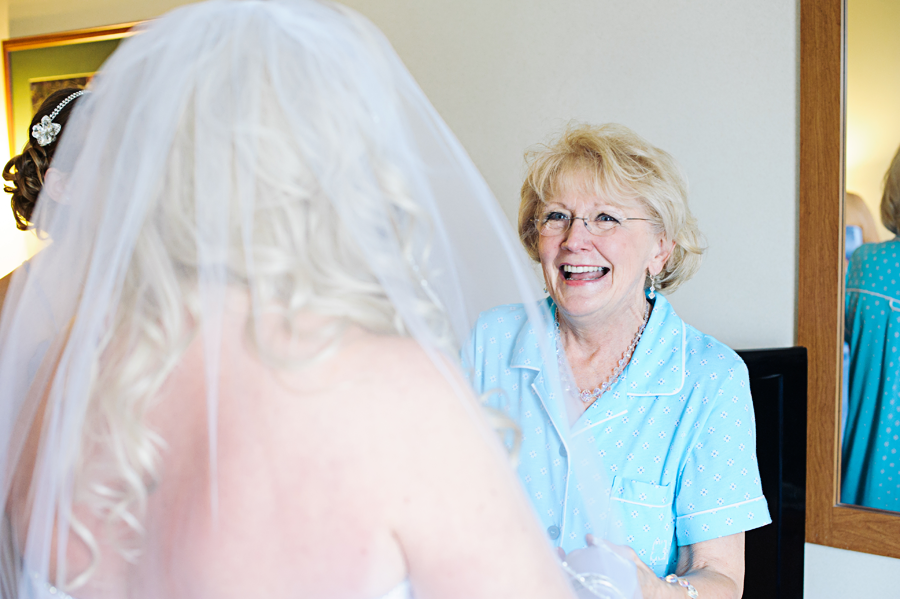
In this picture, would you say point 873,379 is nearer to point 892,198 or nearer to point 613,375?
point 892,198

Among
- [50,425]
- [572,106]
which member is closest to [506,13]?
[572,106]

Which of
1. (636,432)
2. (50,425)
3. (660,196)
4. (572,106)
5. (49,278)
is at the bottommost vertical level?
(636,432)

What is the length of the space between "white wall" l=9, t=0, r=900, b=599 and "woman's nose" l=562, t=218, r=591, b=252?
70 centimetres

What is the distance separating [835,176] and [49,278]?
1.79m

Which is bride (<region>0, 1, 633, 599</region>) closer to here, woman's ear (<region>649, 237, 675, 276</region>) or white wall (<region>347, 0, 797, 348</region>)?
woman's ear (<region>649, 237, 675, 276</region>)

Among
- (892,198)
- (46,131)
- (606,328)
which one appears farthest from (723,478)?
(46,131)

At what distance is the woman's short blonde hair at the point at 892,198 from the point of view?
174 centimetres

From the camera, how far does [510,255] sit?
0.86 m

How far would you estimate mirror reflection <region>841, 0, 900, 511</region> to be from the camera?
5.73 ft

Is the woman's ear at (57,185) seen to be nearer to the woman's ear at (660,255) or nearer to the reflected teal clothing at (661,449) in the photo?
the reflected teal clothing at (661,449)

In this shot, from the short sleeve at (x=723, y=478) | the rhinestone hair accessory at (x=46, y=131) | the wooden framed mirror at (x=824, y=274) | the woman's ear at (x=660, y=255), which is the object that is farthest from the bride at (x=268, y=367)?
the wooden framed mirror at (x=824, y=274)

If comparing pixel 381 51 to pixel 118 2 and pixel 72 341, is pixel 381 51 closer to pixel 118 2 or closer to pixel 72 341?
pixel 72 341

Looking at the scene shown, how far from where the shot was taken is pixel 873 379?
1.82 meters

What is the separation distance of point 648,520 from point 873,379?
916 mm
